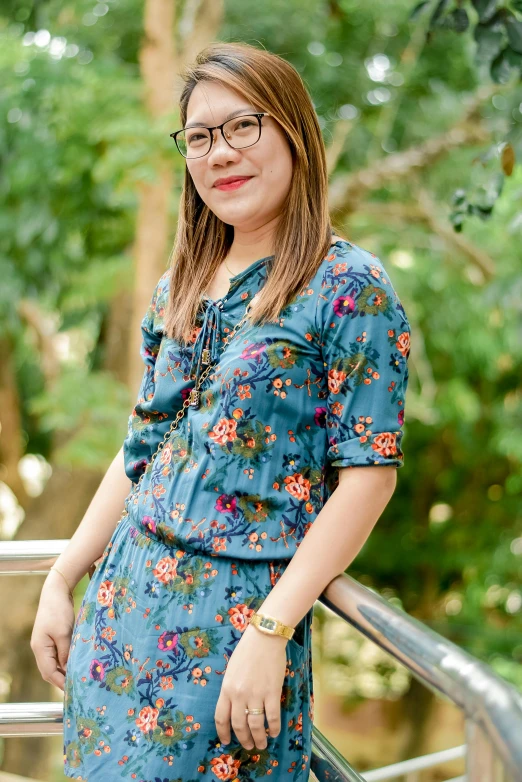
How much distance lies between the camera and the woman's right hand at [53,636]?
1.22 metres

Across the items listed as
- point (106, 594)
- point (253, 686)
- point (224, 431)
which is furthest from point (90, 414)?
point (253, 686)

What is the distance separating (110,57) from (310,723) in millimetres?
5085

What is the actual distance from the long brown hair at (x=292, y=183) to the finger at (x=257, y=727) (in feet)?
1.41

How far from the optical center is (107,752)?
Result: 104cm

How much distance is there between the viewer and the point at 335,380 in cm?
100

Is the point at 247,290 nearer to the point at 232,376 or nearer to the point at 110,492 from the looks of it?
the point at 232,376

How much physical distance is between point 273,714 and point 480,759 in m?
0.36

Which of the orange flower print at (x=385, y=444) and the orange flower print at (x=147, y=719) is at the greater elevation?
the orange flower print at (x=385, y=444)

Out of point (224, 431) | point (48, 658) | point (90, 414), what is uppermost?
point (224, 431)

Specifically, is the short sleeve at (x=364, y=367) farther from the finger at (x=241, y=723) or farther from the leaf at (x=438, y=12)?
the leaf at (x=438, y=12)

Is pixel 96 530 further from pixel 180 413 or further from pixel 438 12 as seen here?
pixel 438 12

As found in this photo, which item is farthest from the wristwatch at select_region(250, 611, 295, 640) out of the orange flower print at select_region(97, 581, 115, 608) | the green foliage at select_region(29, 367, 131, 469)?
the green foliage at select_region(29, 367, 131, 469)

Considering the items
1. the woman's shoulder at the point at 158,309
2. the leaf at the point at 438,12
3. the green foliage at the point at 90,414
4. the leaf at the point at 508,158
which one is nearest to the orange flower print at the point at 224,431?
the woman's shoulder at the point at 158,309

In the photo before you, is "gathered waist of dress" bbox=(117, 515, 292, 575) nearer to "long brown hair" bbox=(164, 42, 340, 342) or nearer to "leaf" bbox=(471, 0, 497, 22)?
"long brown hair" bbox=(164, 42, 340, 342)
